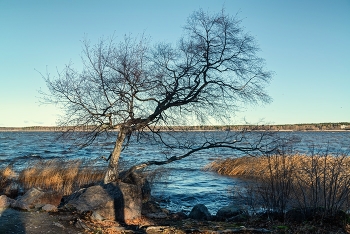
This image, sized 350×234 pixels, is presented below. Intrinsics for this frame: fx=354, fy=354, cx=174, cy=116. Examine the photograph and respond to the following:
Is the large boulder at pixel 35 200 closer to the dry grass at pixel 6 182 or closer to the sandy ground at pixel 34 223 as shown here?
the sandy ground at pixel 34 223

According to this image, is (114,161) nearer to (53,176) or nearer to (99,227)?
(99,227)

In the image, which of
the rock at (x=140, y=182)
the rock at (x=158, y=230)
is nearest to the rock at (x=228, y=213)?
the rock at (x=140, y=182)

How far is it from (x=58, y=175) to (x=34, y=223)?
771cm

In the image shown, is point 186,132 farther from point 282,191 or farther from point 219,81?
point 282,191

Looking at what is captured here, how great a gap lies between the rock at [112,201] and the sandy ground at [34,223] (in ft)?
2.28

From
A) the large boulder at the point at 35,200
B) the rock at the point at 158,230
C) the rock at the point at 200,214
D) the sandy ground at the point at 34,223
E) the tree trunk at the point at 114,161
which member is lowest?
the rock at the point at 200,214

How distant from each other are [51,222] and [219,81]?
6.47m

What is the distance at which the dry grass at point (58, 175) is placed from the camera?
605 inches

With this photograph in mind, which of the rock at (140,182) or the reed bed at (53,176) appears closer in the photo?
the rock at (140,182)

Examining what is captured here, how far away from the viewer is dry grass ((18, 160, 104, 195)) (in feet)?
50.4

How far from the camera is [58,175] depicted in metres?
16.0

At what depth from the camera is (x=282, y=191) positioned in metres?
8.89

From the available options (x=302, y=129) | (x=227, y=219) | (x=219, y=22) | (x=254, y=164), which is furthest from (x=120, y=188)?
(x=302, y=129)

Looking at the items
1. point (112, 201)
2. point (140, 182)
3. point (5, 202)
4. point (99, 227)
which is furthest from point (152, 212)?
point (5, 202)
